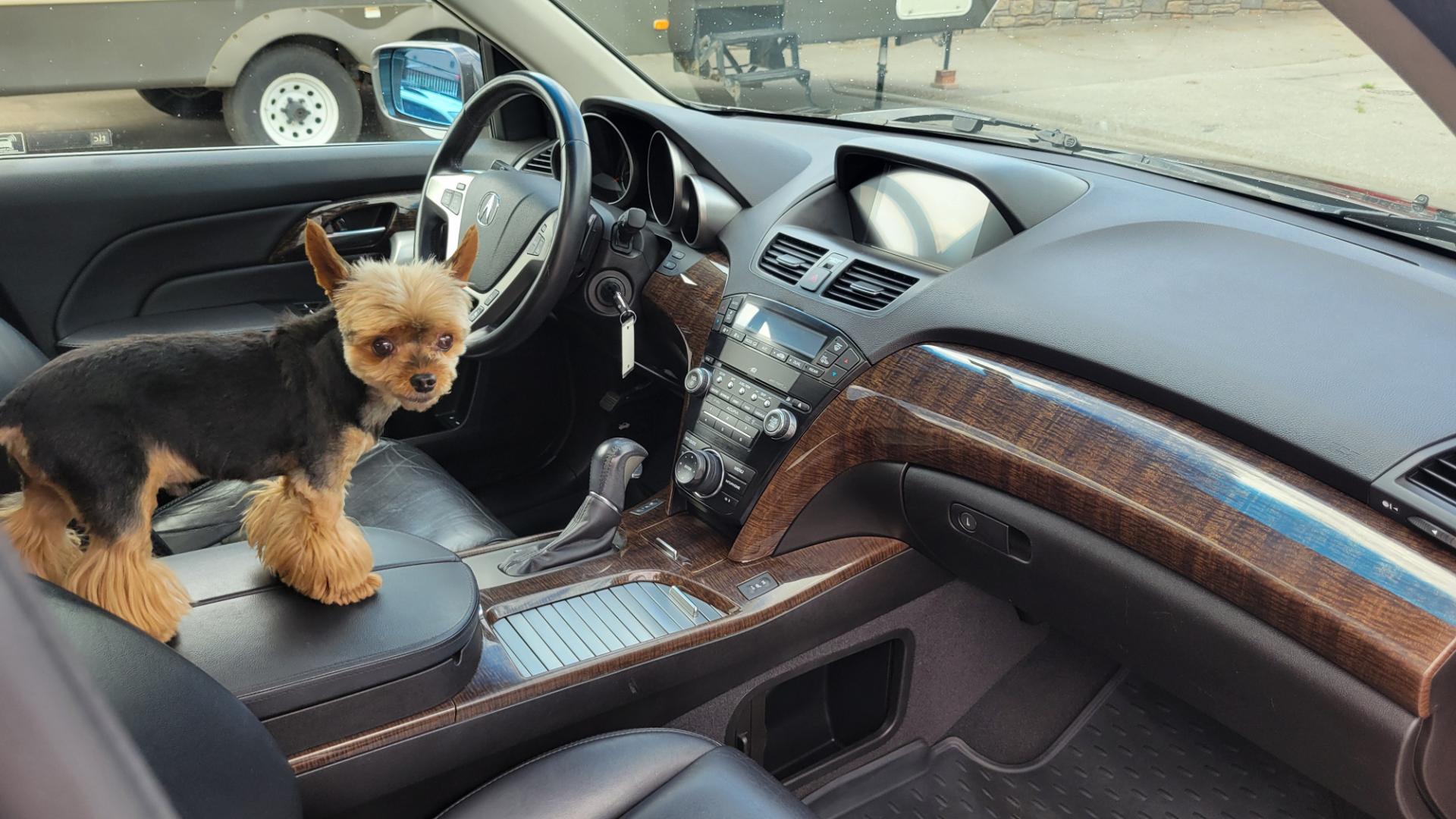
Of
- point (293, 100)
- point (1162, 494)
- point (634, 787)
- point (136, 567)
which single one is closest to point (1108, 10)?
point (1162, 494)

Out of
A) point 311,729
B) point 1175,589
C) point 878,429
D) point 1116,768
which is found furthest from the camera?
point 1116,768

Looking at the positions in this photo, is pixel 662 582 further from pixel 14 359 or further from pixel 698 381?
pixel 14 359

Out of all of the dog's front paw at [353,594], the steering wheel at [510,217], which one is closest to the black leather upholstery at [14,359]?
Result: the dog's front paw at [353,594]

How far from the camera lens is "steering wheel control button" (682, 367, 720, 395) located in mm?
2135

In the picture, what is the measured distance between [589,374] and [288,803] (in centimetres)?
195

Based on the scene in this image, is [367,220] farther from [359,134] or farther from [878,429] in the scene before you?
[878,429]

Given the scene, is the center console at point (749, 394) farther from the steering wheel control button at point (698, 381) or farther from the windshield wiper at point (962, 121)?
the windshield wiper at point (962, 121)

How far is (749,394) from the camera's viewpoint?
2049mm

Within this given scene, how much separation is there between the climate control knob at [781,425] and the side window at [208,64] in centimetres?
225

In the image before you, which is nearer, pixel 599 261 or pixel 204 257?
pixel 599 261

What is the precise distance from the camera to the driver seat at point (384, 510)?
6.72ft

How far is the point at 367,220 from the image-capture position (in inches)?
127

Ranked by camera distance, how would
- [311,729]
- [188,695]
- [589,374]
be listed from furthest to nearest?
[589,374]
[311,729]
[188,695]

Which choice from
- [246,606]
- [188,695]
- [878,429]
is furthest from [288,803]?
[878,429]
